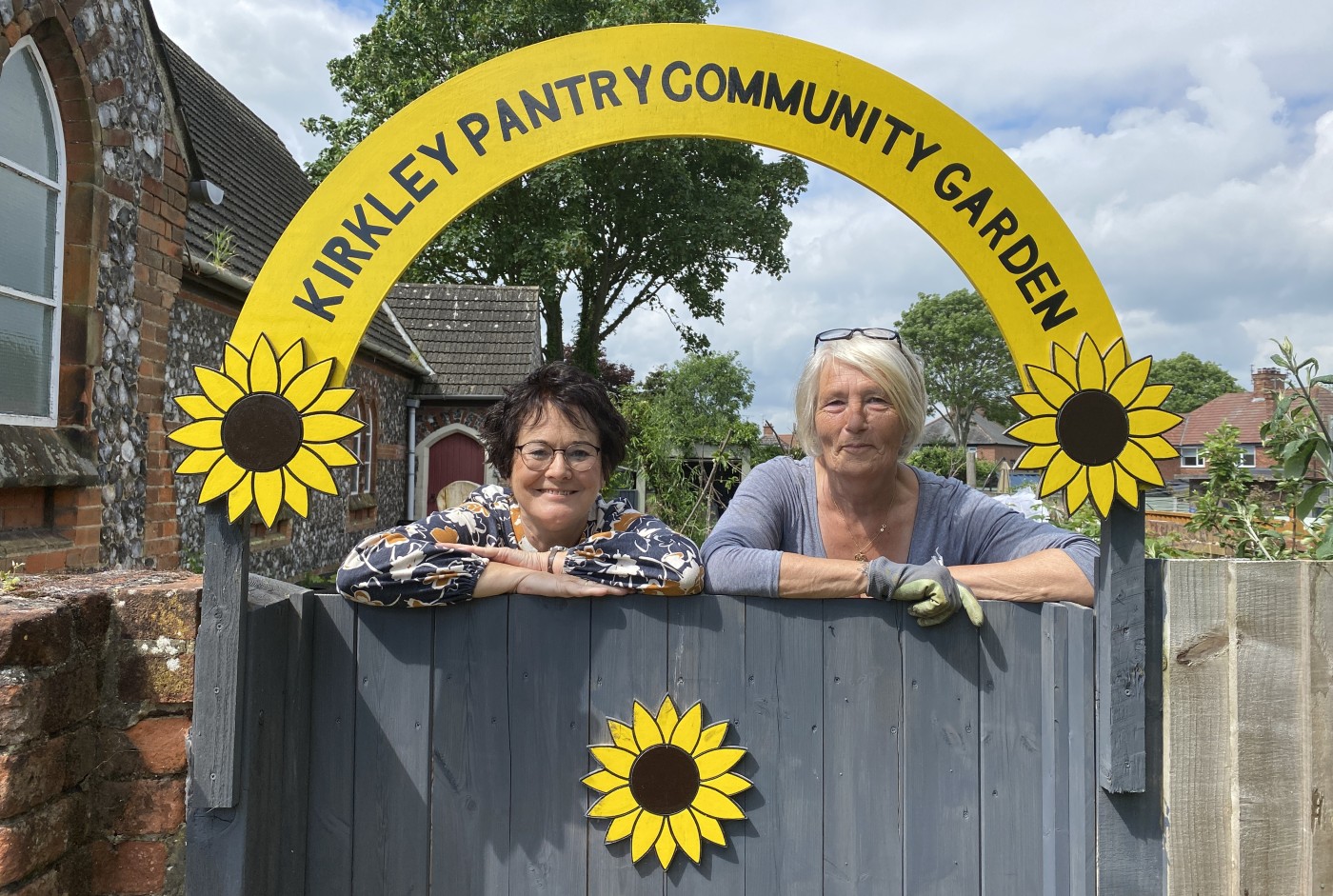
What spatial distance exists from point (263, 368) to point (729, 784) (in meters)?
1.44

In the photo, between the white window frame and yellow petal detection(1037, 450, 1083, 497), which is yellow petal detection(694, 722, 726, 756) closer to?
yellow petal detection(1037, 450, 1083, 497)

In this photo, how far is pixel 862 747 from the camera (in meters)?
2.10

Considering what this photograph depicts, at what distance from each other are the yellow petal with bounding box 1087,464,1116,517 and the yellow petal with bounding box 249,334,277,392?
6.07 ft

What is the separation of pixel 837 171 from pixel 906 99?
0.24m

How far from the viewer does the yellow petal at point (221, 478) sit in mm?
1895

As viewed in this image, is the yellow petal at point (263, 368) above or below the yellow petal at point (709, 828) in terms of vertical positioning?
above

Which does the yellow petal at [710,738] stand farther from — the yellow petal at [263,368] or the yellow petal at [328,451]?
the yellow petal at [263,368]

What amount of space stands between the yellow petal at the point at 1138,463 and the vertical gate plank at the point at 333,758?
1.84 metres

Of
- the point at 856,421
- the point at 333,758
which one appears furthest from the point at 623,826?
the point at 856,421

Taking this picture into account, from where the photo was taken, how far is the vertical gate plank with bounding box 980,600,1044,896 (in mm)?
2090

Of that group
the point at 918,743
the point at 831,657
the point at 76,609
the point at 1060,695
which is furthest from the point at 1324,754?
the point at 76,609

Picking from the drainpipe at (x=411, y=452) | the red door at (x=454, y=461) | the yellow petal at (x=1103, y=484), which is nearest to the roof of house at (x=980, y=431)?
the red door at (x=454, y=461)

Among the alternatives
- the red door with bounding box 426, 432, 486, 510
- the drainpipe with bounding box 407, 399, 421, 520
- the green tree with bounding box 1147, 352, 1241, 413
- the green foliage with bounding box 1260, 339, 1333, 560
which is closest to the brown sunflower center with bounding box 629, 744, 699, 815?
the green foliage with bounding box 1260, 339, 1333, 560

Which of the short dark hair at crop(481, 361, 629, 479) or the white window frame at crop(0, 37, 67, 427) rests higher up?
the white window frame at crop(0, 37, 67, 427)
